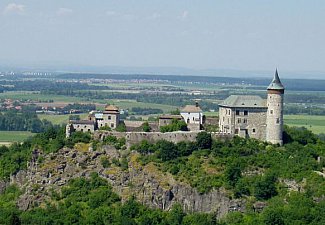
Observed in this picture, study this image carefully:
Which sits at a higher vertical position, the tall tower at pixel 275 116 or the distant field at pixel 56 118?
the tall tower at pixel 275 116

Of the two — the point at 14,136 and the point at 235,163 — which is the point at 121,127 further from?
the point at 14,136

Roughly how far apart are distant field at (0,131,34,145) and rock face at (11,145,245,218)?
4412 cm

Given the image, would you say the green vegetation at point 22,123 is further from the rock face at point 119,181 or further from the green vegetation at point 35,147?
the rock face at point 119,181

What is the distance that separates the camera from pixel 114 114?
6881 centimetres

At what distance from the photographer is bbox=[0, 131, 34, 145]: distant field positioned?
109 metres

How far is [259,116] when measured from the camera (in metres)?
64.6

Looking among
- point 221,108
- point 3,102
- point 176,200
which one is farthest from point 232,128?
point 3,102

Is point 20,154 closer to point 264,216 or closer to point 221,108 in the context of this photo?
point 221,108

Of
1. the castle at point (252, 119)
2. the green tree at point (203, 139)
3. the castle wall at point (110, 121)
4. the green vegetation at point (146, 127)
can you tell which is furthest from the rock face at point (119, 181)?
the castle wall at point (110, 121)

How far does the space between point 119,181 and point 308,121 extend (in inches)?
3464

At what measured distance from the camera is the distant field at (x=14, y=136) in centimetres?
10906

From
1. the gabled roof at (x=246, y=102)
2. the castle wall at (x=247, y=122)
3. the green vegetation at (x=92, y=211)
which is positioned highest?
the gabled roof at (x=246, y=102)

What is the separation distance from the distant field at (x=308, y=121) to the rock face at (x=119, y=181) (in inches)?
2525

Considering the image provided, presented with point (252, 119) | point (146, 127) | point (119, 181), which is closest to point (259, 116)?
point (252, 119)
